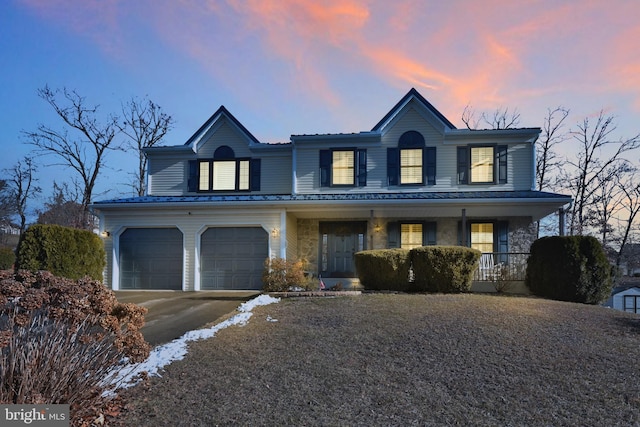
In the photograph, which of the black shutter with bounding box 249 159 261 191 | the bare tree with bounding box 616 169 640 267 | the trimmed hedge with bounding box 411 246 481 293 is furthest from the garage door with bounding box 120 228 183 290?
the bare tree with bounding box 616 169 640 267

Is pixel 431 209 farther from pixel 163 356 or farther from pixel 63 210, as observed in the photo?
pixel 63 210

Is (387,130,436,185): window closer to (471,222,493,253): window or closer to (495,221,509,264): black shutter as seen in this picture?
(471,222,493,253): window

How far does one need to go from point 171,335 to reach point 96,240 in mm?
6486

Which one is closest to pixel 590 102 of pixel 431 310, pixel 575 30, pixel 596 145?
pixel 596 145

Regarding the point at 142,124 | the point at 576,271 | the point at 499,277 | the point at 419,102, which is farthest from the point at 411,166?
the point at 142,124

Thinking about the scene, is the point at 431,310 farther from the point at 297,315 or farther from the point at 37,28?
the point at 37,28

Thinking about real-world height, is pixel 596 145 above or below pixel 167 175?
above

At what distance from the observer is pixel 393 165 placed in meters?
15.1

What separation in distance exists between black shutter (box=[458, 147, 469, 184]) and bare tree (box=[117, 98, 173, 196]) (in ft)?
72.4

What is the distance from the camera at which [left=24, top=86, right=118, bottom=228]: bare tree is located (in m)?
26.4

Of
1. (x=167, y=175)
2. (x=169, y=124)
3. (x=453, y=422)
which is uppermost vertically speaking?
(x=169, y=124)

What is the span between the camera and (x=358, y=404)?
13.3ft

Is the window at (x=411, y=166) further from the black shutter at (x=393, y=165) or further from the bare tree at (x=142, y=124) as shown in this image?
the bare tree at (x=142, y=124)

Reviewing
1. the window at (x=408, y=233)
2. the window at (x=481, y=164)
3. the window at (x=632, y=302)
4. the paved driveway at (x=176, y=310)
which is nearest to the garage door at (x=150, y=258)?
the paved driveway at (x=176, y=310)
